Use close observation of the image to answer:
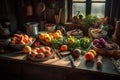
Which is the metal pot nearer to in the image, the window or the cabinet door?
the cabinet door

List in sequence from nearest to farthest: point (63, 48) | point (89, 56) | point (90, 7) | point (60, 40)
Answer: point (89, 56) → point (63, 48) → point (60, 40) → point (90, 7)

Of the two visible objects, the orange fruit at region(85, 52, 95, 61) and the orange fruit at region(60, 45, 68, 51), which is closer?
the orange fruit at region(85, 52, 95, 61)

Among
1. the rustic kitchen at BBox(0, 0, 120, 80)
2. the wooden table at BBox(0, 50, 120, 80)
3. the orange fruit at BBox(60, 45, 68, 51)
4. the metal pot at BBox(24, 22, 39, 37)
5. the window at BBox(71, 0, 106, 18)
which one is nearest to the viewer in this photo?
the wooden table at BBox(0, 50, 120, 80)

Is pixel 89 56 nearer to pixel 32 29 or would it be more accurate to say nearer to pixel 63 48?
pixel 63 48

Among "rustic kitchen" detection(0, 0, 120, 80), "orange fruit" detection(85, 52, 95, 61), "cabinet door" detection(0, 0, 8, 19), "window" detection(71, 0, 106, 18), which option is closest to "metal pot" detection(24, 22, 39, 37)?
"rustic kitchen" detection(0, 0, 120, 80)

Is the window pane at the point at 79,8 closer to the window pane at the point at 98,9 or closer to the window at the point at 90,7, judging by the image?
the window at the point at 90,7

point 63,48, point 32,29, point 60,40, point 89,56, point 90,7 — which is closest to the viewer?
point 89,56

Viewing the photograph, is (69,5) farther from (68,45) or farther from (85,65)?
(85,65)

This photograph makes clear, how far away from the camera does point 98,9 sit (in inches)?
100

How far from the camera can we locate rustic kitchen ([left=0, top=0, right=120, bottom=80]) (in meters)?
1.79

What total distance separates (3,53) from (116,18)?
150 cm

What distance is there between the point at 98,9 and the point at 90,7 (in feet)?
0.40

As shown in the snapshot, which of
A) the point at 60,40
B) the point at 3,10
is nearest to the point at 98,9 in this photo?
the point at 60,40

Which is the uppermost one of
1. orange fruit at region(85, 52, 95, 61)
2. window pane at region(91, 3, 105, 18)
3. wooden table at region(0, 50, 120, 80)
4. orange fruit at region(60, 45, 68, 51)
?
window pane at region(91, 3, 105, 18)
